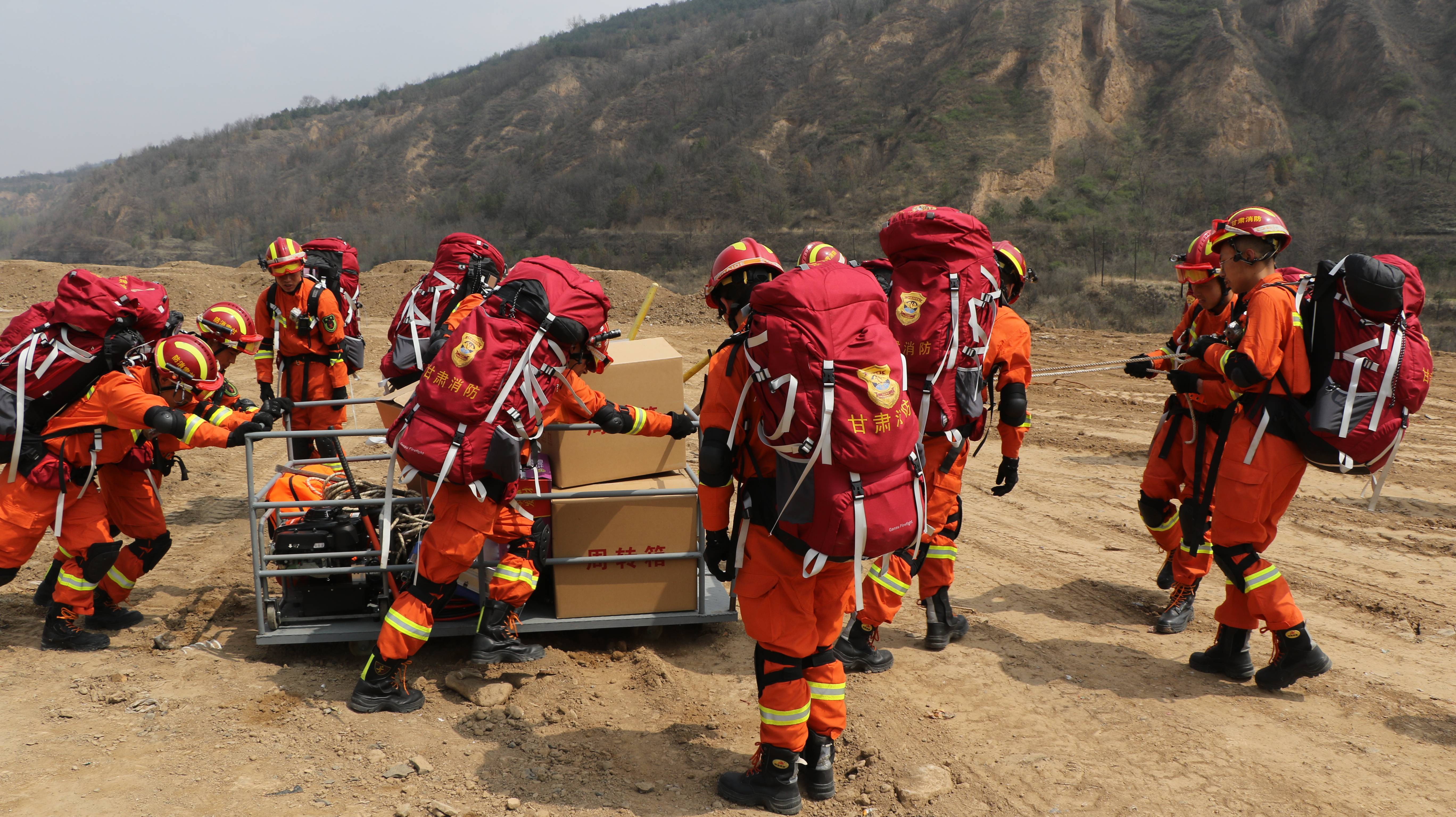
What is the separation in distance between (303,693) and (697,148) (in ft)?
136

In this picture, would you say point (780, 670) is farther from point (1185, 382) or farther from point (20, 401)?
point (20, 401)

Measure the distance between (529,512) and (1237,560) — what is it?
3736mm

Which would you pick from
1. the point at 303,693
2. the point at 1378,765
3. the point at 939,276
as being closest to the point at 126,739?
the point at 303,693

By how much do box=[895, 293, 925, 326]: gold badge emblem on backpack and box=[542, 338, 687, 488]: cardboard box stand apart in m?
1.24

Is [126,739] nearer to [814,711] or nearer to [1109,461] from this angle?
[814,711]

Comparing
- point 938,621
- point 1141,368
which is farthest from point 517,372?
point 1141,368

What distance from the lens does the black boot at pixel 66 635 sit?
512cm

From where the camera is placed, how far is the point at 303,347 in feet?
24.6

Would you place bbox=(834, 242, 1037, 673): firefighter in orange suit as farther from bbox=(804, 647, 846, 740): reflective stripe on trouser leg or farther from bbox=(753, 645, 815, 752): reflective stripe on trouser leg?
bbox=(753, 645, 815, 752): reflective stripe on trouser leg

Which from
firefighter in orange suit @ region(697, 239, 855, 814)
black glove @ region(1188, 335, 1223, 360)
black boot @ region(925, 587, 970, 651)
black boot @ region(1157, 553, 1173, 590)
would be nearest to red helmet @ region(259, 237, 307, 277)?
firefighter in orange suit @ region(697, 239, 855, 814)

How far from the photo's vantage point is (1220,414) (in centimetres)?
537

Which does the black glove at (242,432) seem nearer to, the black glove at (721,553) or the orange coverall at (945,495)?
the black glove at (721,553)

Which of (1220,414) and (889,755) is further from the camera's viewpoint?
(1220,414)

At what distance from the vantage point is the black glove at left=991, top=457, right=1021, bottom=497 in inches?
208
